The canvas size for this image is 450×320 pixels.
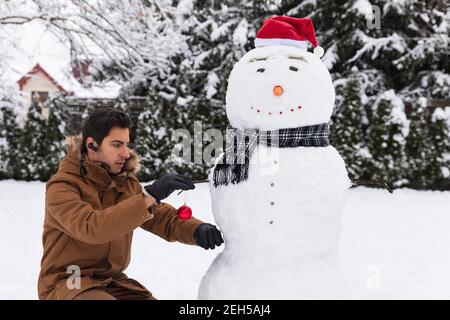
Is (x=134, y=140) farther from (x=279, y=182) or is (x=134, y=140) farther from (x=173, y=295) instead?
(x=279, y=182)

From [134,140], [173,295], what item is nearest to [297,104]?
[173,295]

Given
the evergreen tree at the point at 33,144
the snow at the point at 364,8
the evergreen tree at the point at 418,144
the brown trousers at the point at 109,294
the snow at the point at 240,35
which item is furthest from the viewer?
the snow at the point at 240,35

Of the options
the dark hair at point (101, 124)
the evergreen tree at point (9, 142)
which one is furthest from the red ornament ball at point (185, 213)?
the evergreen tree at point (9, 142)

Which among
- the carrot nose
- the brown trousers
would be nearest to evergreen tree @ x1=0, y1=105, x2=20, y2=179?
the brown trousers

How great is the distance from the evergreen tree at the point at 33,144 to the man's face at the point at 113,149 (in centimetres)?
740

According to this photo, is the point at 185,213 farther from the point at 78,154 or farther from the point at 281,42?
the point at 281,42

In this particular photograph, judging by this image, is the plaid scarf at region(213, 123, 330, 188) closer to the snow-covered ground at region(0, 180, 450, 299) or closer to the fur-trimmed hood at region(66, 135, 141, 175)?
the fur-trimmed hood at region(66, 135, 141, 175)

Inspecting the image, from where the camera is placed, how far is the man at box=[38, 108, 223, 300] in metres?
2.19

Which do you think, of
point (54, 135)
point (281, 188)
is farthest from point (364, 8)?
point (281, 188)

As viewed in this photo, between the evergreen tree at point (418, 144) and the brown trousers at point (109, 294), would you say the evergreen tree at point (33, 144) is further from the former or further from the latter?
the brown trousers at point (109, 294)

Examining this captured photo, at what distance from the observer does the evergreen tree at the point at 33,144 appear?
9320mm

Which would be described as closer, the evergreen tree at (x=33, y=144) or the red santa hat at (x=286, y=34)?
the red santa hat at (x=286, y=34)

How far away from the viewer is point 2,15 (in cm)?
694

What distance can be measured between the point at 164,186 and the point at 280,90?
2.29 feet
